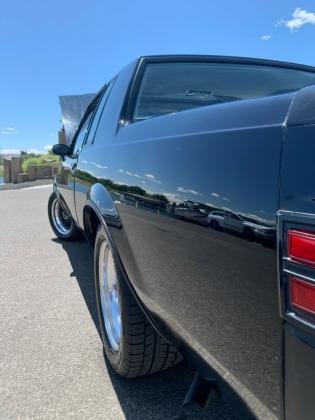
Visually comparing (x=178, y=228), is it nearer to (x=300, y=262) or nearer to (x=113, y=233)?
(x=300, y=262)

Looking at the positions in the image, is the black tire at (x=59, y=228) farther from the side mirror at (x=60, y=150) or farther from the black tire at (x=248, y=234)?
the black tire at (x=248, y=234)

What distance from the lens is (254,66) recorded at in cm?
291

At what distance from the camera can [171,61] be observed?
2635mm

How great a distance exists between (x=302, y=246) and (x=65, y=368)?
6.37ft

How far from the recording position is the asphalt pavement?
206cm

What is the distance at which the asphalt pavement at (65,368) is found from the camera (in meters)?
2.06

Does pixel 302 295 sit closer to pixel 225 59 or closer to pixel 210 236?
pixel 210 236

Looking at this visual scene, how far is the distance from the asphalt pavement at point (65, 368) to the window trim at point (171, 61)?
139cm

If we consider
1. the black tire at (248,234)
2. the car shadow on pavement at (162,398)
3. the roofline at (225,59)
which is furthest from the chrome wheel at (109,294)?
the black tire at (248,234)

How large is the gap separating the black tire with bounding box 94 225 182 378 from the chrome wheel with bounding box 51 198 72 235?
406 cm

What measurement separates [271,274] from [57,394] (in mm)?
1632

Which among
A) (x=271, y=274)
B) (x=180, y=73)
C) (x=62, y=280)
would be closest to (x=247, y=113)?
Result: (x=271, y=274)

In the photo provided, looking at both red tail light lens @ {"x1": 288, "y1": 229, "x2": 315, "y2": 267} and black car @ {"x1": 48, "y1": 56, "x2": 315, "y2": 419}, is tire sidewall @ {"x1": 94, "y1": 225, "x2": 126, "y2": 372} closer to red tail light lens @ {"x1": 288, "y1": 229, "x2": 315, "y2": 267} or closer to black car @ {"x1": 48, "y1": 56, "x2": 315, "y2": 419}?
black car @ {"x1": 48, "y1": 56, "x2": 315, "y2": 419}

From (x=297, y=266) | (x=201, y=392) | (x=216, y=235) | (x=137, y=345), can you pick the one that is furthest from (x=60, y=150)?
(x=297, y=266)
